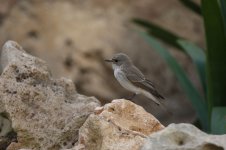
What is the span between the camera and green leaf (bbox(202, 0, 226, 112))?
8.45 metres

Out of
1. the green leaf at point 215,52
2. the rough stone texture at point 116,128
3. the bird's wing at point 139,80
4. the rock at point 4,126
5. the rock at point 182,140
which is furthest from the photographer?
the green leaf at point 215,52

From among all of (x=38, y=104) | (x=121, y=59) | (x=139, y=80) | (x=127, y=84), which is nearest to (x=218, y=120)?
(x=139, y=80)

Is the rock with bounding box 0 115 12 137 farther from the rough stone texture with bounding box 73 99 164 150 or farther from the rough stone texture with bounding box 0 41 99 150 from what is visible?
the rough stone texture with bounding box 73 99 164 150

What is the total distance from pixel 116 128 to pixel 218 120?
8.38 feet

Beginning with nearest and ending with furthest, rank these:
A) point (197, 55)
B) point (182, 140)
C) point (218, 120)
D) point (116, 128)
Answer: point (182, 140) < point (116, 128) < point (218, 120) < point (197, 55)

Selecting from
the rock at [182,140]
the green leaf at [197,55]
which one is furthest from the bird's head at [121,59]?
the rock at [182,140]

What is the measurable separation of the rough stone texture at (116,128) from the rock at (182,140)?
1.08 feet

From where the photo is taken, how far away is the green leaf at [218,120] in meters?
7.58

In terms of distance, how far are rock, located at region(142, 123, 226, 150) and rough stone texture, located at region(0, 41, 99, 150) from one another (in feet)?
2.98

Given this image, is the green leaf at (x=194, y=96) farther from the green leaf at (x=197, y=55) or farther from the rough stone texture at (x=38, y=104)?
the rough stone texture at (x=38, y=104)

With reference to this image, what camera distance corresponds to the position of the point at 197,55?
912 cm

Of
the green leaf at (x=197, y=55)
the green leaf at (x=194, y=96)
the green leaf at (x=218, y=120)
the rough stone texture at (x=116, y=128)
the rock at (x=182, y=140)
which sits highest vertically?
the green leaf at (x=197, y=55)

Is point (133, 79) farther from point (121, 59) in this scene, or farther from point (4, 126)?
point (4, 126)

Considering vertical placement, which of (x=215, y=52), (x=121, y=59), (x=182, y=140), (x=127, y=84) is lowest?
(x=182, y=140)
